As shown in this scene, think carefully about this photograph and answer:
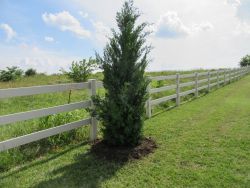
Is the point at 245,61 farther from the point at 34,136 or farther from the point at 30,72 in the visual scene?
the point at 34,136

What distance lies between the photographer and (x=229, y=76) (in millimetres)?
24375

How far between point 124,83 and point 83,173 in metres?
1.76

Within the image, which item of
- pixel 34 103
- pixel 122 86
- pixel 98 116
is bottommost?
pixel 34 103

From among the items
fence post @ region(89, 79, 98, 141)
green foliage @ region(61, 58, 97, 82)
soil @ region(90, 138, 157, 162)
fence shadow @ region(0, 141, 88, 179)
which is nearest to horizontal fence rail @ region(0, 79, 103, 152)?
fence post @ region(89, 79, 98, 141)

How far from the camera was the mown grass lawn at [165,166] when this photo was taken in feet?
15.6

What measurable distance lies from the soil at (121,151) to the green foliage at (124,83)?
0.12 m

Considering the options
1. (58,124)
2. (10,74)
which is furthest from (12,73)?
(58,124)

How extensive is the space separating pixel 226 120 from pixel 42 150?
4955mm

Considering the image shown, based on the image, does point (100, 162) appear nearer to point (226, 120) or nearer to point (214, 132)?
point (214, 132)

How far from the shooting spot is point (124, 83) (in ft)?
19.7

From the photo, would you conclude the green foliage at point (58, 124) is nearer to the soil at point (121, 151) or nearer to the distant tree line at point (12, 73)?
the soil at point (121, 151)

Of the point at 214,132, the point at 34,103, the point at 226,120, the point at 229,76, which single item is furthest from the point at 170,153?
the point at 229,76

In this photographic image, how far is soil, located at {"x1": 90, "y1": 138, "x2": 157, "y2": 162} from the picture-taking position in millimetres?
5693

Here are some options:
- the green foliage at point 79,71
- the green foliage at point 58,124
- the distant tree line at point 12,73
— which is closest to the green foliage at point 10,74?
the distant tree line at point 12,73
